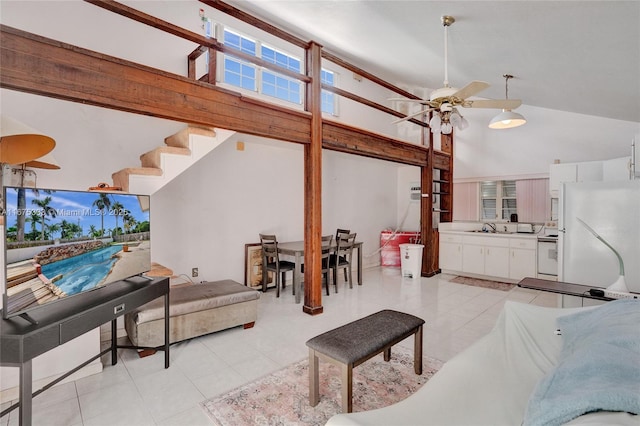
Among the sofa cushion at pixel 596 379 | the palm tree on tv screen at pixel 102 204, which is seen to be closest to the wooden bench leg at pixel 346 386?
the sofa cushion at pixel 596 379

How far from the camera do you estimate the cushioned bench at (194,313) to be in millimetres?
2744

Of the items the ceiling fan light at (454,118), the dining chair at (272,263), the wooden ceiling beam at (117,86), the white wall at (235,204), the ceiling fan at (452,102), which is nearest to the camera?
the wooden ceiling beam at (117,86)

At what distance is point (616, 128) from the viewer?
16.1ft

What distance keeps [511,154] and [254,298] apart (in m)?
5.53

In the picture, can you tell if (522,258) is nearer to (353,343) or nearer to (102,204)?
(353,343)

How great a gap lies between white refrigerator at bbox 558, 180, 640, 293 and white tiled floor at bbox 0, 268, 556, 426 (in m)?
1.11

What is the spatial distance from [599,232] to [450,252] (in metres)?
3.23

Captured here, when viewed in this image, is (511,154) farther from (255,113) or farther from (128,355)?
(128,355)

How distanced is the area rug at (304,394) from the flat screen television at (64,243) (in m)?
1.17

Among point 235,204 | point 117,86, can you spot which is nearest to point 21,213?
point 117,86

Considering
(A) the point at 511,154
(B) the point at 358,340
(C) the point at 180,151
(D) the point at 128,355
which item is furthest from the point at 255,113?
(A) the point at 511,154

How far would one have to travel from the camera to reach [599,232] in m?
2.99

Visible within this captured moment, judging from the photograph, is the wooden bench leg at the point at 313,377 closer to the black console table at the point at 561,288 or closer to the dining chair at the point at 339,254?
the black console table at the point at 561,288

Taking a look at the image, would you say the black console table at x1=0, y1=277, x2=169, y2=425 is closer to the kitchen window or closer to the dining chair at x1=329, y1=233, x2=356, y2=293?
the dining chair at x1=329, y1=233, x2=356, y2=293
